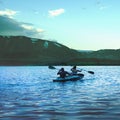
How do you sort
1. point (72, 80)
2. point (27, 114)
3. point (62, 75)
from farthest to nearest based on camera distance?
1. point (72, 80)
2. point (62, 75)
3. point (27, 114)

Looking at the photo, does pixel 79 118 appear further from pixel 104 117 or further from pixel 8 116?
pixel 8 116

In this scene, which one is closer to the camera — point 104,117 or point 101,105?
point 104,117

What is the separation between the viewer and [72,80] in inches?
2486

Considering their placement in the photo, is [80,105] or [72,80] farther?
[72,80]

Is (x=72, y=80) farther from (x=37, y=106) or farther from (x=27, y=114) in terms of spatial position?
(x=27, y=114)

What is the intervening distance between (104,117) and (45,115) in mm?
3983

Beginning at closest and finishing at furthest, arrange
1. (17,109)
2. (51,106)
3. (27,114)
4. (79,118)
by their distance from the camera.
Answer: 1. (79,118)
2. (27,114)
3. (17,109)
4. (51,106)

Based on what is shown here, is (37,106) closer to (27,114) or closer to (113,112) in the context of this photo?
(27,114)

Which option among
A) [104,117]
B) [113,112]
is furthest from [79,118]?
[113,112]

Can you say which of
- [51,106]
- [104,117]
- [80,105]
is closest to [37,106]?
[51,106]

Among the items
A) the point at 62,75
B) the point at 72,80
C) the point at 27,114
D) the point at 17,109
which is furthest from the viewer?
the point at 72,80

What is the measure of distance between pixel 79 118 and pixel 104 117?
1629 millimetres

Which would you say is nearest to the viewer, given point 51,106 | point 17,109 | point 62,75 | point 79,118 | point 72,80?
point 79,118

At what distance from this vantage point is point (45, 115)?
2264cm
